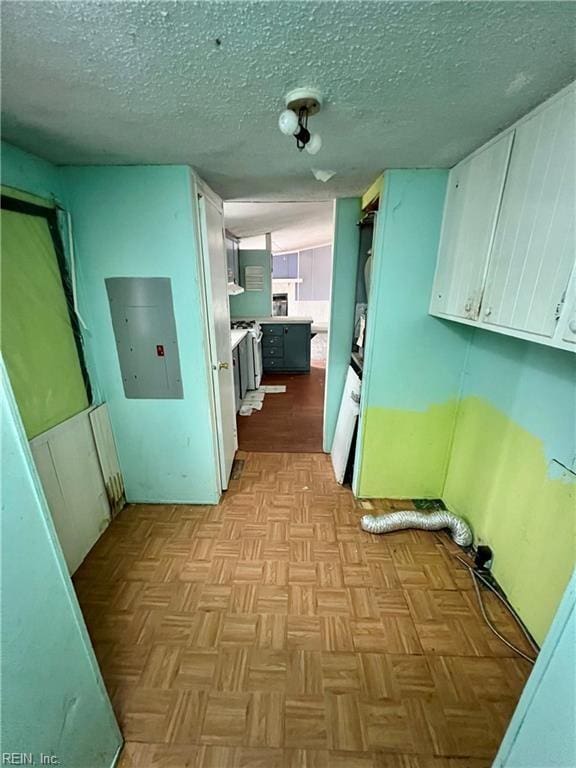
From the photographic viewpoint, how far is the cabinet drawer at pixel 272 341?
204 inches

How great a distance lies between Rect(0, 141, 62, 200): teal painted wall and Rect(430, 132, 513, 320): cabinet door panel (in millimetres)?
2113

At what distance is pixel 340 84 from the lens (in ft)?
2.99

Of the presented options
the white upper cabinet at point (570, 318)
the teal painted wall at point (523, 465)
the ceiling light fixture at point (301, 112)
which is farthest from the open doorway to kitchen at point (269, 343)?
the white upper cabinet at point (570, 318)

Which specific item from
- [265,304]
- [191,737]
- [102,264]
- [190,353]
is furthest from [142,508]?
[265,304]

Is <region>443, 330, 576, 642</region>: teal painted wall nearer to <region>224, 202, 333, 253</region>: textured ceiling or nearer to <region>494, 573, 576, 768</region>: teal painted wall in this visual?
<region>494, 573, 576, 768</region>: teal painted wall

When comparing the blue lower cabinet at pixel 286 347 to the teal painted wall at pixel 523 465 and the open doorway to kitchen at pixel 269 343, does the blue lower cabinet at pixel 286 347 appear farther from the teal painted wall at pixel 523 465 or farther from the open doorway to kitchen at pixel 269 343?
the teal painted wall at pixel 523 465

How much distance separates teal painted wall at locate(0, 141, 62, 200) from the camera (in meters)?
1.32

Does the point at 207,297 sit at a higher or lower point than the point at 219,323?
higher

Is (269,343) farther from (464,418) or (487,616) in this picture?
(487,616)

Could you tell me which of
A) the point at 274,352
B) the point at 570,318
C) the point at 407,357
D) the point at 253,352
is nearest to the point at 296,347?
the point at 274,352

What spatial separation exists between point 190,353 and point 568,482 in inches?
77.6

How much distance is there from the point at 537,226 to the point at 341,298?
1.46m

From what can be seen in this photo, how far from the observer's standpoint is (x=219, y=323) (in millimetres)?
2156

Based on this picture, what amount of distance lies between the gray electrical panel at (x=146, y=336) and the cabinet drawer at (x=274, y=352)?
3.36 meters
